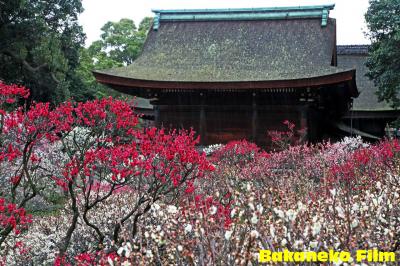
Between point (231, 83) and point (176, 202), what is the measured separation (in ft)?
26.3

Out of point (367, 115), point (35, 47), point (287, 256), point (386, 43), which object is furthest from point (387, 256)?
point (367, 115)

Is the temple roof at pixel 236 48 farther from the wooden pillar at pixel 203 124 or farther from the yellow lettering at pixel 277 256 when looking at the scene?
the yellow lettering at pixel 277 256

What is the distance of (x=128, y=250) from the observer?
140 inches

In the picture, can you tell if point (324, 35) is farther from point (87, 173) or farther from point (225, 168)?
point (87, 173)

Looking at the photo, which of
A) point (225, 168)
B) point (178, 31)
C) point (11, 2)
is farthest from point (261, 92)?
point (11, 2)

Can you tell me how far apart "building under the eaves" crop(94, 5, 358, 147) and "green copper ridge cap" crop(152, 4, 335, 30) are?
0.05 metres

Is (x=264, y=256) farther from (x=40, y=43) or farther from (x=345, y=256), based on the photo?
(x=40, y=43)

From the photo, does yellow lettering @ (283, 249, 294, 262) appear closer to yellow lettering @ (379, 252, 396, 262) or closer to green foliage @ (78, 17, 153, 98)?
yellow lettering @ (379, 252, 396, 262)

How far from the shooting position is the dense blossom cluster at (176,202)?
347 cm

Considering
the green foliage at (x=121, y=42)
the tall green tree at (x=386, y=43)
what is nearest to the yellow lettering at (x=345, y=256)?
the tall green tree at (x=386, y=43)

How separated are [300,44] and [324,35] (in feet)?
4.27

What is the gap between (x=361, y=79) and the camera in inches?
1016

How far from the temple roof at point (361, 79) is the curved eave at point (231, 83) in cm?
701

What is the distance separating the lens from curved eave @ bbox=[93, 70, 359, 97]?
13414 millimetres
